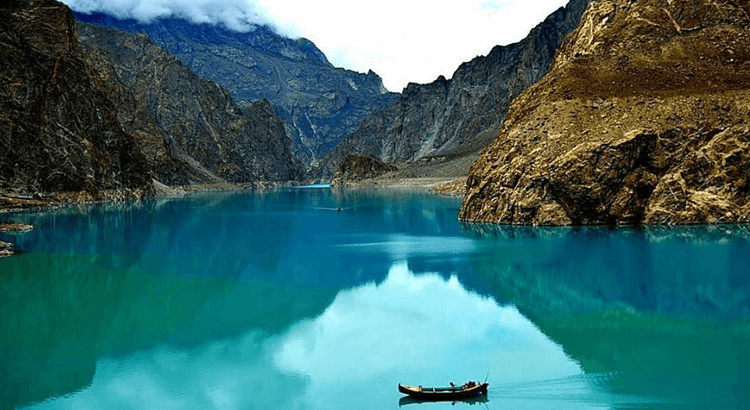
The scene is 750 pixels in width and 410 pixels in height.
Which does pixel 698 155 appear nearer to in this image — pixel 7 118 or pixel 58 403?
pixel 58 403

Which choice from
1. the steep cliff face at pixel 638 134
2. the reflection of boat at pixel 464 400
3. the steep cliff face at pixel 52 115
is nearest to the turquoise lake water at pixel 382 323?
the reflection of boat at pixel 464 400

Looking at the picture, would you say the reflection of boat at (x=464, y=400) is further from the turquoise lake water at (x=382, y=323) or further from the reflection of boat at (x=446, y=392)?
the turquoise lake water at (x=382, y=323)

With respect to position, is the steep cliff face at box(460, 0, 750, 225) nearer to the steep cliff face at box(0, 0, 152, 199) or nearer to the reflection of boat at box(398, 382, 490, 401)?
the reflection of boat at box(398, 382, 490, 401)

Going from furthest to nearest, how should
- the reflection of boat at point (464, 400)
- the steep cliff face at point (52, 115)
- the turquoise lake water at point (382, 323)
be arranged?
the steep cliff face at point (52, 115) < the turquoise lake water at point (382, 323) < the reflection of boat at point (464, 400)

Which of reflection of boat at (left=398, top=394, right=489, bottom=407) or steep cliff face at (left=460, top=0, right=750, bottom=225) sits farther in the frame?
steep cliff face at (left=460, top=0, right=750, bottom=225)

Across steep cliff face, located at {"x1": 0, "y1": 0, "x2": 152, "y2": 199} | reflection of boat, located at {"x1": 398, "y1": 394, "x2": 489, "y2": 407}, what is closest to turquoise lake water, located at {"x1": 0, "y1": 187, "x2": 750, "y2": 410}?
reflection of boat, located at {"x1": 398, "y1": 394, "x2": 489, "y2": 407}

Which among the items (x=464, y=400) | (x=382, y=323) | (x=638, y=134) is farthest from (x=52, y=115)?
(x=464, y=400)
